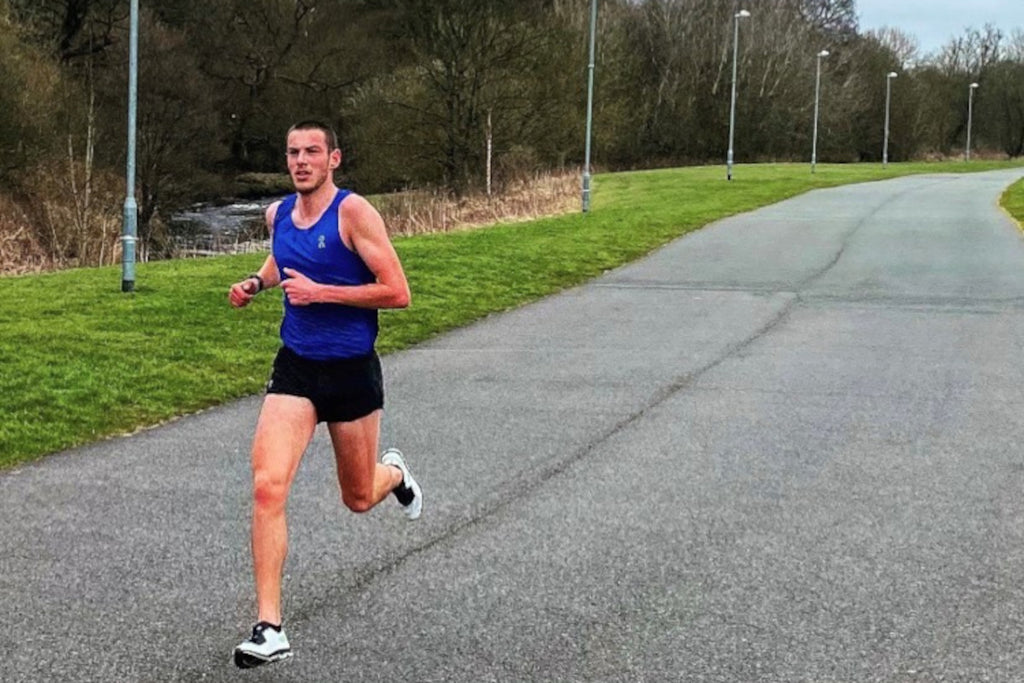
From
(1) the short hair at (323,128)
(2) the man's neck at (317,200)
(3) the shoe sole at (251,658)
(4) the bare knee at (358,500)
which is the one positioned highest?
(1) the short hair at (323,128)

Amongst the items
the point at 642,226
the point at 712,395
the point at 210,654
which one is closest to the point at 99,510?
the point at 210,654

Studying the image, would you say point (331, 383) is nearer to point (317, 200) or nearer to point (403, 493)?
point (317, 200)

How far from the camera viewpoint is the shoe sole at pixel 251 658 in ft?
12.8

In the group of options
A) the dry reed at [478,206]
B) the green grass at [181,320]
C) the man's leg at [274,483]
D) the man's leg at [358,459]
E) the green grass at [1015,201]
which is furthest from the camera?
the green grass at [1015,201]

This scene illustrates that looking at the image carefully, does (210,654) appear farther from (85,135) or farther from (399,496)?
(85,135)

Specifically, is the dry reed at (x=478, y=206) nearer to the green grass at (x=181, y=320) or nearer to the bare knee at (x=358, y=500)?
the green grass at (x=181, y=320)

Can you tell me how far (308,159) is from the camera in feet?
14.4

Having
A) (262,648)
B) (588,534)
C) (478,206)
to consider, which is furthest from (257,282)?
(478,206)

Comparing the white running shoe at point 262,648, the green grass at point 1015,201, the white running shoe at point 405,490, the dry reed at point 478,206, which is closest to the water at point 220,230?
the dry reed at point 478,206

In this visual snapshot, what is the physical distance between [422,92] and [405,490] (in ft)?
120

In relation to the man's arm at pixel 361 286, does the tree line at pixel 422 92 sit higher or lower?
higher

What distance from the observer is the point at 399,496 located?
18.3ft

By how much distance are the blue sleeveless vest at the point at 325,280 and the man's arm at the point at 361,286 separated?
42 mm

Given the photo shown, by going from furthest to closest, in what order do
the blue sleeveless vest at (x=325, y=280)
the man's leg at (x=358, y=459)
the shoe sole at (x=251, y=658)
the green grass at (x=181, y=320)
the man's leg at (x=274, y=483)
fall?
the green grass at (x=181, y=320) → the man's leg at (x=358, y=459) → the blue sleeveless vest at (x=325, y=280) → the man's leg at (x=274, y=483) → the shoe sole at (x=251, y=658)
